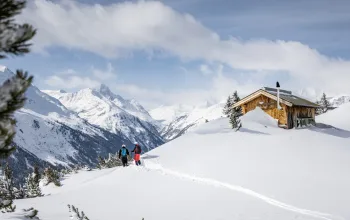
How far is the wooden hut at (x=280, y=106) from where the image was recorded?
37.2m

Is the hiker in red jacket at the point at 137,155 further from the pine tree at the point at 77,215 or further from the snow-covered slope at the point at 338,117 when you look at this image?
the snow-covered slope at the point at 338,117

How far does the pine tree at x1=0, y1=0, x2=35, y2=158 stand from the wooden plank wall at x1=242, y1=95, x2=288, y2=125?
3510 cm

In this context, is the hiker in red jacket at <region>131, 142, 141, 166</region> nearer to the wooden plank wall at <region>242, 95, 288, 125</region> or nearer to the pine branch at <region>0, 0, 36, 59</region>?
the wooden plank wall at <region>242, 95, 288, 125</region>

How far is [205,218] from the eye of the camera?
1544cm

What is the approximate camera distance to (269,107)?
39281 mm

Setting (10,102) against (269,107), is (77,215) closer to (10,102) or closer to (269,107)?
(10,102)

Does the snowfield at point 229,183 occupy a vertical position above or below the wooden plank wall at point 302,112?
below

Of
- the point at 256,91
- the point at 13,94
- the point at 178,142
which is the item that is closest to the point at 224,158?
the point at 178,142

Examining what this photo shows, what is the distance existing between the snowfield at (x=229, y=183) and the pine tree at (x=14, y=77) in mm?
7225

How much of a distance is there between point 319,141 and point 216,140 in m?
8.59

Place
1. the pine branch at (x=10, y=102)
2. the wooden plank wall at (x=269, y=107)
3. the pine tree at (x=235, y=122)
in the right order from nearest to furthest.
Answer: the pine branch at (x=10, y=102) < the pine tree at (x=235, y=122) < the wooden plank wall at (x=269, y=107)

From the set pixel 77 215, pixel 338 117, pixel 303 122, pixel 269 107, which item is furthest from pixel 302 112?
pixel 77 215

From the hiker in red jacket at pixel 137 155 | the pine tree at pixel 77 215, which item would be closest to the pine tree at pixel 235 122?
the hiker in red jacket at pixel 137 155

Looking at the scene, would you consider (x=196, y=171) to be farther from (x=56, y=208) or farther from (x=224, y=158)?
(x=56, y=208)
